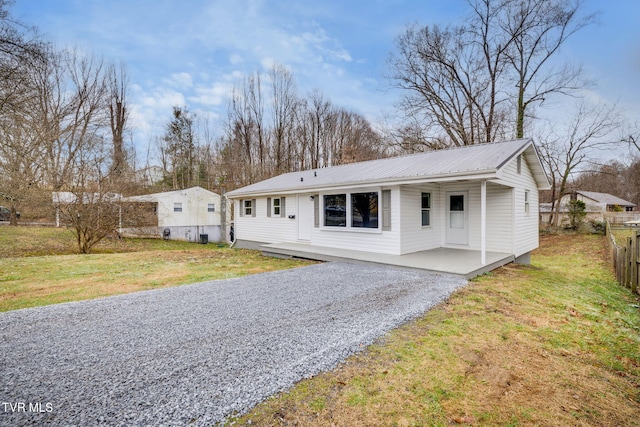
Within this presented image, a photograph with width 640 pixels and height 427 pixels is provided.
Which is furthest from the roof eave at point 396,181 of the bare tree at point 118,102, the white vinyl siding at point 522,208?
the bare tree at point 118,102

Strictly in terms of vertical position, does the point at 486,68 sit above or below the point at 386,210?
above

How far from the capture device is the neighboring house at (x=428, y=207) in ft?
27.6

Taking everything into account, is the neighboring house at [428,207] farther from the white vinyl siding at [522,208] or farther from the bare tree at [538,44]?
the bare tree at [538,44]

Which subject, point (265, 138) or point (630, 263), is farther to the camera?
point (265, 138)

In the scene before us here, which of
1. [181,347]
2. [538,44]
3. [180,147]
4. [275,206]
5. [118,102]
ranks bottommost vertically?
[181,347]

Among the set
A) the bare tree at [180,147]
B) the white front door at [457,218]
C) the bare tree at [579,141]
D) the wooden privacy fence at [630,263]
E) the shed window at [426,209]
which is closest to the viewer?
the wooden privacy fence at [630,263]

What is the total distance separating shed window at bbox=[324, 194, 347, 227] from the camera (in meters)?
9.91

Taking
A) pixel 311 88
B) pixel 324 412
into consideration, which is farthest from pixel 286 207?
pixel 311 88

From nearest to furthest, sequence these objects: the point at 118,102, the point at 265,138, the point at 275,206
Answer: the point at 275,206 → the point at 118,102 → the point at 265,138

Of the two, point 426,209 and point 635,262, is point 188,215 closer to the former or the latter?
point 426,209

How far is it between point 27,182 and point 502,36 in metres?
24.8

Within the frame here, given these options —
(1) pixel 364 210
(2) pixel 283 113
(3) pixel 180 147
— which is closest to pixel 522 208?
(1) pixel 364 210

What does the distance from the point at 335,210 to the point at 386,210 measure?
200cm

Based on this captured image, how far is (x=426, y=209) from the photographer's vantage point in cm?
962
